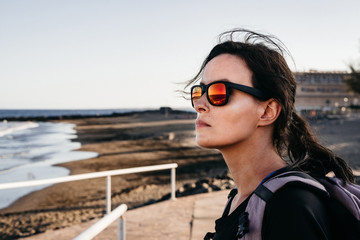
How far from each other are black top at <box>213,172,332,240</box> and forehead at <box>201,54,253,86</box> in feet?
1.76

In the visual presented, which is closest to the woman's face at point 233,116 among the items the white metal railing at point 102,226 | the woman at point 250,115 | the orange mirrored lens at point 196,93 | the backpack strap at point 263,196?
the woman at point 250,115

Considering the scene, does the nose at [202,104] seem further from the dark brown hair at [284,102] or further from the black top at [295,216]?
the black top at [295,216]

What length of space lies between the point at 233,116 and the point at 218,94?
0.11m

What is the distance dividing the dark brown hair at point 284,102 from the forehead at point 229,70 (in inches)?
0.8

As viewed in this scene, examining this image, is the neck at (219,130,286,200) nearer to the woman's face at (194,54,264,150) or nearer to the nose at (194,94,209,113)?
the woman's face at (194,54,264,150)

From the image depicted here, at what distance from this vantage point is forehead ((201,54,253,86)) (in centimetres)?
131

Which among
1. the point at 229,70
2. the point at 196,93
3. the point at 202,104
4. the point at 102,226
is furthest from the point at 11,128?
the point at 229,70

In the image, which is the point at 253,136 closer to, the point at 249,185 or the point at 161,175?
the point at 249,185

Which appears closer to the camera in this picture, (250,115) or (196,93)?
(250,115)

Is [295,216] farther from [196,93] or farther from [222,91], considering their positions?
[196,93]

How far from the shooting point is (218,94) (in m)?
1.31

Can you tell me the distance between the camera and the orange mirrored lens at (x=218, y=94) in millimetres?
1305

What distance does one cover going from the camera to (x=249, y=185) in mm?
1353

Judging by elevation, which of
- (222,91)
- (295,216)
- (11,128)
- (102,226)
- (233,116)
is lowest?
(11,128)
